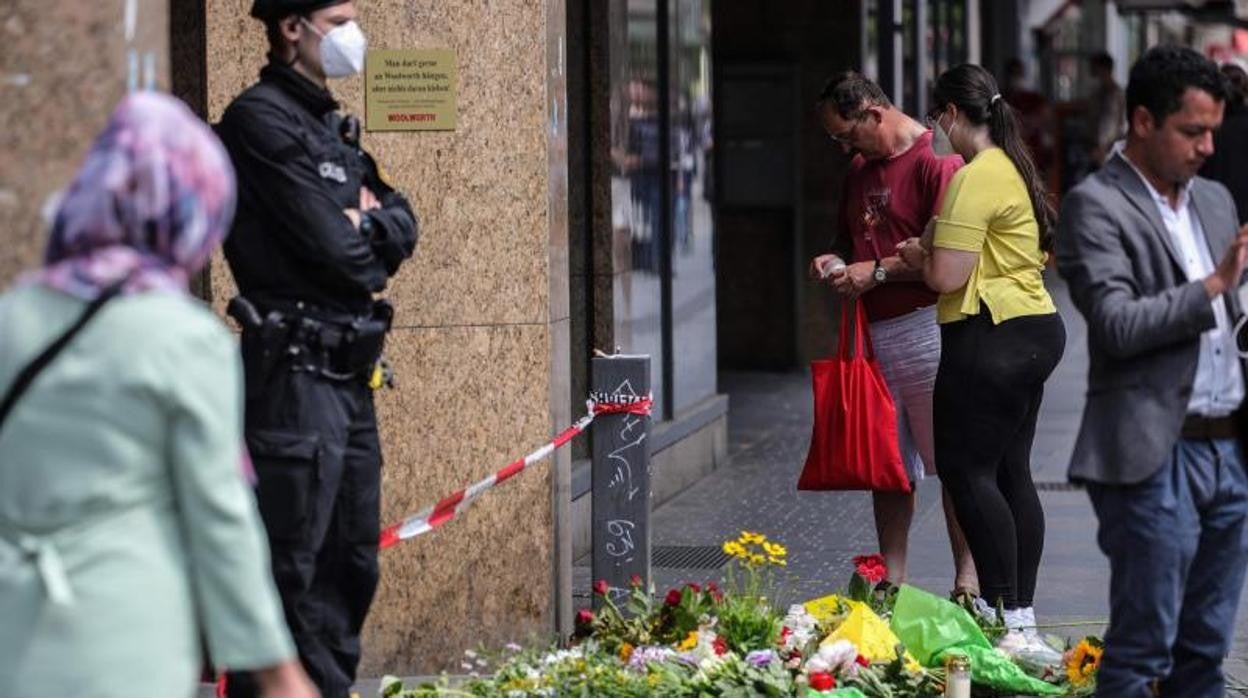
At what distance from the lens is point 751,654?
655cm

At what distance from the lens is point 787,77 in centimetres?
1571

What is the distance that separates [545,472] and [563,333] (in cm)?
46

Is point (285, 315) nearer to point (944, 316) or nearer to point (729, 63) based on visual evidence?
point (944, 316)

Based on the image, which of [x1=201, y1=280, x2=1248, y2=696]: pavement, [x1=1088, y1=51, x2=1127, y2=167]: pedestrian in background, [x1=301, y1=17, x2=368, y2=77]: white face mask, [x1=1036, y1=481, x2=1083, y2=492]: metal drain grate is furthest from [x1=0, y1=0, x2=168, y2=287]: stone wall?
[x1=1088, y1=51, x2=1127, y2=167]: pedestrian in background

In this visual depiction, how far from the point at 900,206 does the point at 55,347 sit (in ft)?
15.2

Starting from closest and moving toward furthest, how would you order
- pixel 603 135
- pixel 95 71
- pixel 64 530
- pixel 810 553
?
1. pixel 64 530
2. pixel 95 71
3. pixel 810 553
4. pixel 603 135

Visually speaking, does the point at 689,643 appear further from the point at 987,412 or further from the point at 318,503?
the point at 318,503

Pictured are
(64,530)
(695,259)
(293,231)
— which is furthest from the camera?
(695,259)

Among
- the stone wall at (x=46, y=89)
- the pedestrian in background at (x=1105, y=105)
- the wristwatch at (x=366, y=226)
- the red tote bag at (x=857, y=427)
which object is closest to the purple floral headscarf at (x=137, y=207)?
the wristwatch at (x=366, y=226)

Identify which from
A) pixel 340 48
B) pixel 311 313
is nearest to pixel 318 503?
pixel 311 313

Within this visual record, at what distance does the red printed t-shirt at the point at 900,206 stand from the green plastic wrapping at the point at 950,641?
1195 millimetres

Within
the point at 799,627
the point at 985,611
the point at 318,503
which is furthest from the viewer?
the point at 985,611

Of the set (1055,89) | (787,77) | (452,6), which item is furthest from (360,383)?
(1055,89)

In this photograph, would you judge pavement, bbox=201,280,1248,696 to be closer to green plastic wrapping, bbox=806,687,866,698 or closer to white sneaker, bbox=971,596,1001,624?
white sneaker, bbox=971,596,1001,624
